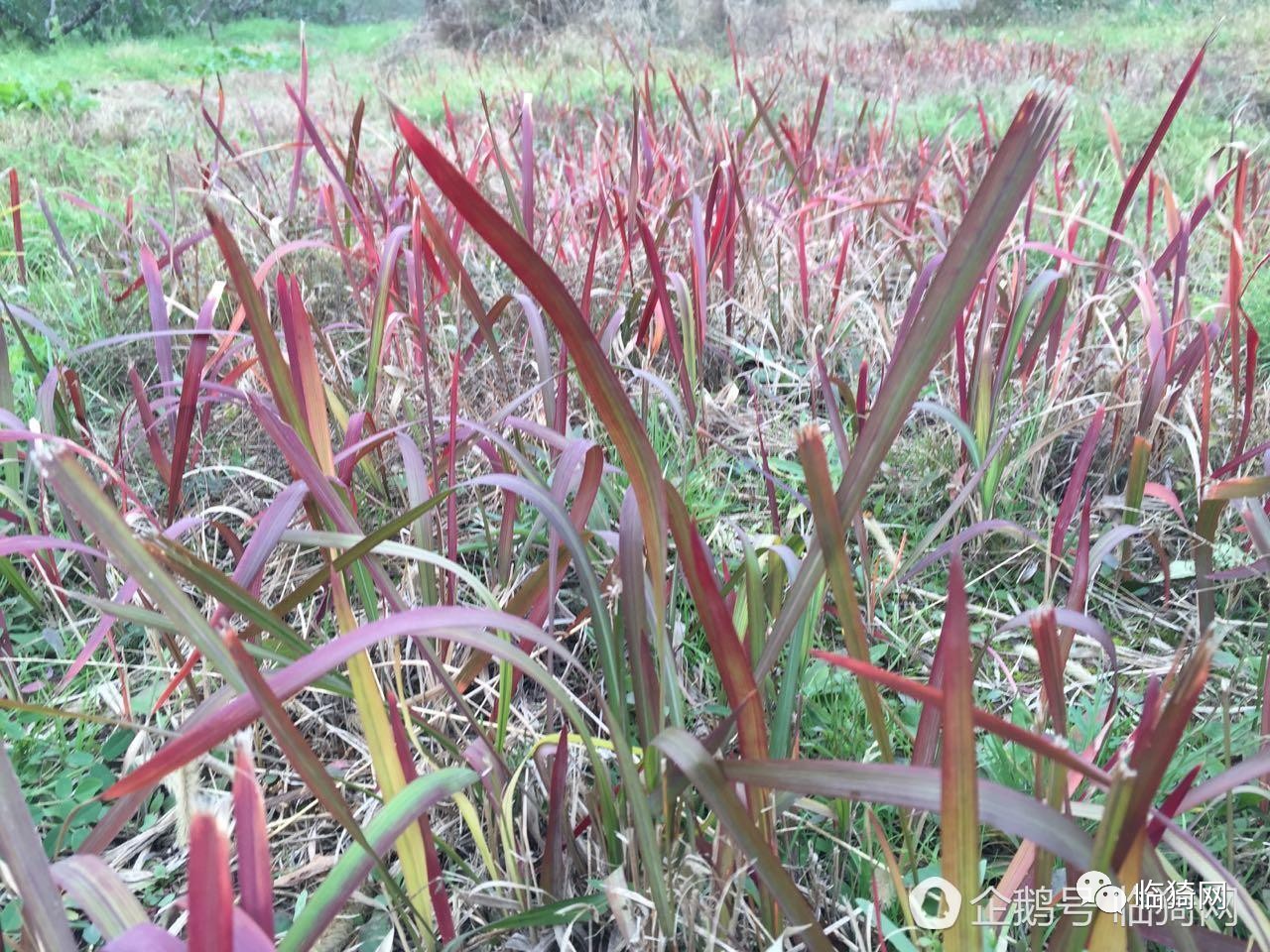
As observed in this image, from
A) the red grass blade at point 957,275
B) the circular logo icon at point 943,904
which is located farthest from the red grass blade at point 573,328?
the circular logo icon at point 943,904

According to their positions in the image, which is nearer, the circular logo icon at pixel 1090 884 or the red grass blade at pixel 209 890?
the red grass blade at pixel 209 890

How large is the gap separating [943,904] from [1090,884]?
136 mm

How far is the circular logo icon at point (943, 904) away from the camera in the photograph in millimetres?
455

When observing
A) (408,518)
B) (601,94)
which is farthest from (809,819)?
(601,94)

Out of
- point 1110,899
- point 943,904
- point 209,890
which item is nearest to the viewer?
point 209,890

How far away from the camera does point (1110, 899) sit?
1.47 feet

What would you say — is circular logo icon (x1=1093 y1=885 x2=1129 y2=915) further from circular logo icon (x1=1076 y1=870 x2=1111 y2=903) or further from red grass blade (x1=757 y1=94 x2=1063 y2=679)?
red grass blade (x1=757 y1=94 x2=1063 y2=679)

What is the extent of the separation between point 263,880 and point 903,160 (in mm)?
2719

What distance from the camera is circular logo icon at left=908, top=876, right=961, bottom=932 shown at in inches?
17.9

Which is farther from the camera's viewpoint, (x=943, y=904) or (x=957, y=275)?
(x=943, y=904)

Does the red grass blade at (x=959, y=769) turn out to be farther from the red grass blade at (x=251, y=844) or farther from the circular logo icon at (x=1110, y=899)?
the red grass blade at (x=251, y=844)

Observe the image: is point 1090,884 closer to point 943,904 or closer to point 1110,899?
point 1110,899

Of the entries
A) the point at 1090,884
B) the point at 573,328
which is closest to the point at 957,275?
the point at 573,328

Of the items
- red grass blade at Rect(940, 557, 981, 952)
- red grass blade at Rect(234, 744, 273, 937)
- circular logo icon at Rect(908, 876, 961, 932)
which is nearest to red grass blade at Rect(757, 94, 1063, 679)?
red grass blade at Rect(940, 557, 981, 952)
